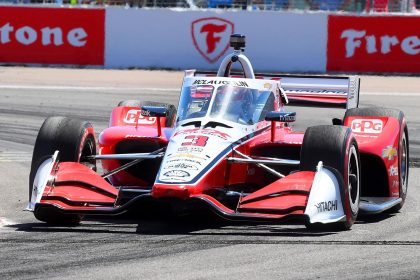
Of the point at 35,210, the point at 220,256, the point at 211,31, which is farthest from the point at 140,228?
the point at 211,31

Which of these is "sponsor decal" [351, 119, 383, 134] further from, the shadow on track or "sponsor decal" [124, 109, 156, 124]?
"sponsor decal" [124, 109, 156, 124]

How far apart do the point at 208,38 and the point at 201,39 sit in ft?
0.55

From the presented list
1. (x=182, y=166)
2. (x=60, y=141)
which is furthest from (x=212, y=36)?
(x=182, y=166)

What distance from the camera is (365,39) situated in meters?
25.2

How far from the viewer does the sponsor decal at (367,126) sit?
1038 centimetres

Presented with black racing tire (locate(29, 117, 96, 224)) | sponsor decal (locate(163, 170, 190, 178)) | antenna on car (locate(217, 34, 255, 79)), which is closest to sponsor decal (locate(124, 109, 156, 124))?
antenna on car (locate(217, 34, 255, 79))

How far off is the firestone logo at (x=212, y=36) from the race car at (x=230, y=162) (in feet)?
46.2

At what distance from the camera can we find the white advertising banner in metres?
25.4

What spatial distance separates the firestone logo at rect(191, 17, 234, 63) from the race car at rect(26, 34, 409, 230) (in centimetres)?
1409

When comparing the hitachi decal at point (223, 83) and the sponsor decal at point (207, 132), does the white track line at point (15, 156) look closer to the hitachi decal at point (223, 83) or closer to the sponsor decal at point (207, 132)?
the hitachi decal at point (223, 83)

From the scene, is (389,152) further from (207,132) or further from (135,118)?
(135,118)

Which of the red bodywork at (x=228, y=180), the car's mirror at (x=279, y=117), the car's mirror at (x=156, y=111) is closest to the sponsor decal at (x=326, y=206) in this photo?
the red bodywork at (x=228, y=180)

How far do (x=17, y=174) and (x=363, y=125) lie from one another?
4040 mm

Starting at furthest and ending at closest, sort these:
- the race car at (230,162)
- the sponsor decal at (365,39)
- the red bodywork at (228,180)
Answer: the sponsor decal at (365,39) → the race car at (230,162) → the red bodywork at (228,180)
